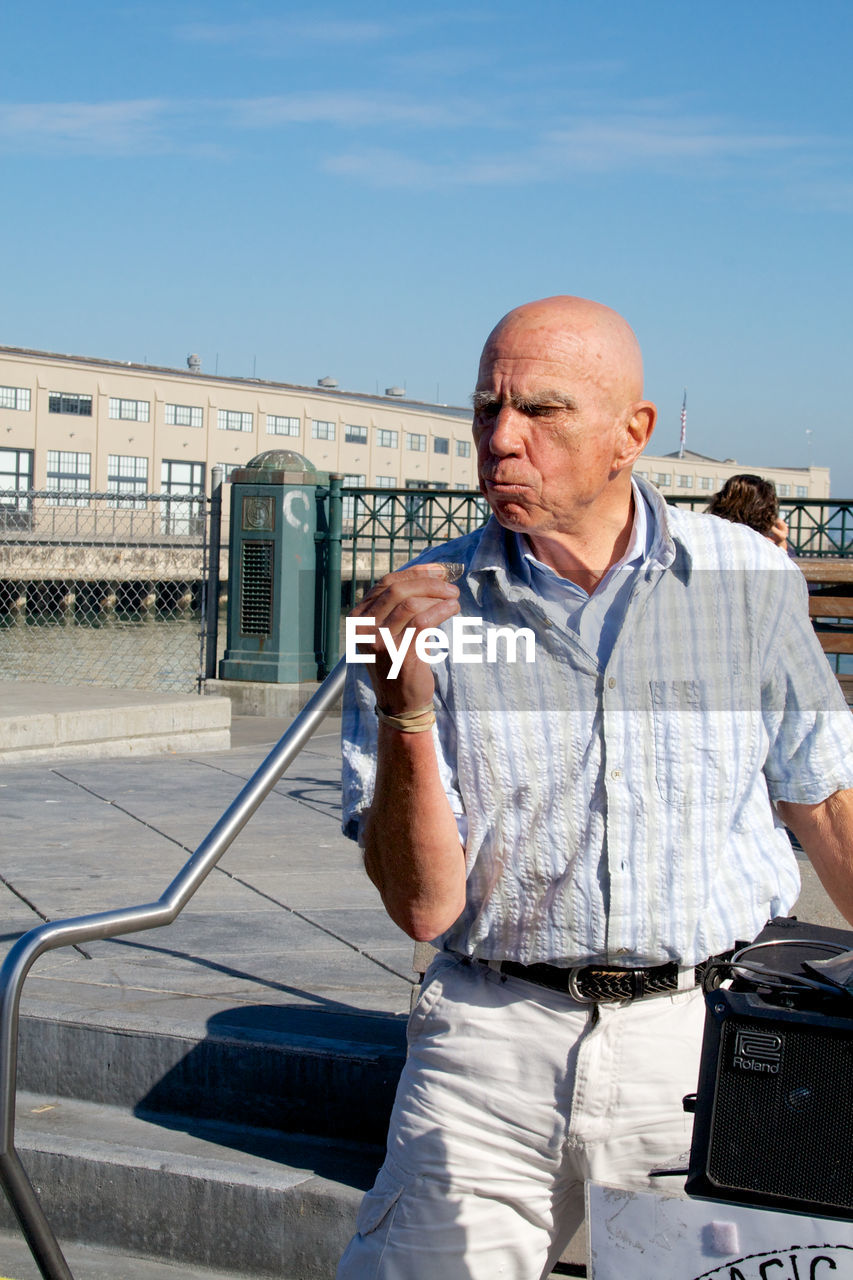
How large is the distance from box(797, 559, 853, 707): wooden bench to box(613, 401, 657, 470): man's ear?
2.67 m

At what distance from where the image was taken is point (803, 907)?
162 inches

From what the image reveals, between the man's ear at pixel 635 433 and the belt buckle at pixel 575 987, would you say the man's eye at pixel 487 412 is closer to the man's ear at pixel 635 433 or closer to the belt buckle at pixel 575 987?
the man's ear at pixel 635 433

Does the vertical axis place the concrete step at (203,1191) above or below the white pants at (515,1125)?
below

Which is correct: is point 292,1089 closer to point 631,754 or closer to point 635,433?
point 631,754

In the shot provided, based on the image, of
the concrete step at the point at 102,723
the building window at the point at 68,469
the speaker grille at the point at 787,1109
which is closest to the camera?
the speaker grille at the point at 787,1109

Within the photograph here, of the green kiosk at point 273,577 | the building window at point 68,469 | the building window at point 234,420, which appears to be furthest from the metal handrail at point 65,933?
the building window at point 234,420

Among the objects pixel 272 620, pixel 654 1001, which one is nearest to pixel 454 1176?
pixel 654 1001

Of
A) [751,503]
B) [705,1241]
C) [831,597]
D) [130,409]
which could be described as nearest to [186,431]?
[130,409]

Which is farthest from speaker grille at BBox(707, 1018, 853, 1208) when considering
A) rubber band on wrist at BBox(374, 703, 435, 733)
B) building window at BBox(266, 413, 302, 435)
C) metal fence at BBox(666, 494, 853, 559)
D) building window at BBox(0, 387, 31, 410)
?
building window at BBox(266, 413, 302, 435)

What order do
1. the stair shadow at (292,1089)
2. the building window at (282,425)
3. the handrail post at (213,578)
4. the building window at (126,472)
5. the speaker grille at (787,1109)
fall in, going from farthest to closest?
1. the building window at (282,425)
2. the building window at (126,472)
3. the handrail post at (213,578)
4. the stair shadow at (292,1089)
5. the speaker grille at (787,1109)

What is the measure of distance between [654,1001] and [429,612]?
2.40ft

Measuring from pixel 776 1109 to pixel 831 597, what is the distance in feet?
12.2

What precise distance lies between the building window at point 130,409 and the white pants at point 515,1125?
206ft

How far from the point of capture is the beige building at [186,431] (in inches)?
2345
